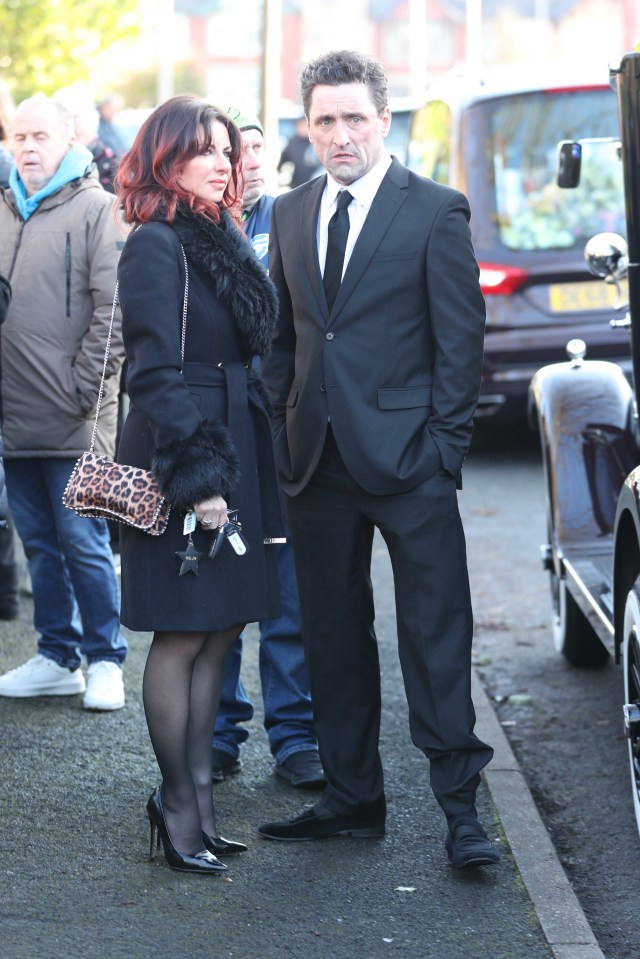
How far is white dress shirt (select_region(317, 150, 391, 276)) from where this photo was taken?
408 cm

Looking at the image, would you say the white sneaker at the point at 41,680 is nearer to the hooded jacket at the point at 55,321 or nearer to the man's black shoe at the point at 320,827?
the hooded jacket at the point at 55,321

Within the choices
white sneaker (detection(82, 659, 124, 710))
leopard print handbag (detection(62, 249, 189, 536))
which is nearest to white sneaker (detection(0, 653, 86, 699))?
white sneaker (detection(82, 659, 124, 710))

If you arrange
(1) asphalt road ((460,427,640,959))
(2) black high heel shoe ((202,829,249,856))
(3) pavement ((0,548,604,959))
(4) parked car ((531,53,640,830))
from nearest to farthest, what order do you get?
(3) pavement ((0,548,604,959)), (2) black high heel shoe ((202,829,249,856)), (1) asphalt road ((460,427,640,959)), (4) parked car ((531,53,640,830))

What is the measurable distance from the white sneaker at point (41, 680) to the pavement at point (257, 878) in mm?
396

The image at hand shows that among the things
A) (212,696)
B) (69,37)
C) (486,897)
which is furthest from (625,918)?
(69,37)

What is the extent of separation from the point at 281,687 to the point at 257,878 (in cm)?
98

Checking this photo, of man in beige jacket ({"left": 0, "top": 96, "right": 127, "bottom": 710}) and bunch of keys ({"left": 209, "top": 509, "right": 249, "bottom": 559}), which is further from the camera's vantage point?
man in beige jacket ({"left": 0, "top": 96, "right": 127, "bottom": 710})

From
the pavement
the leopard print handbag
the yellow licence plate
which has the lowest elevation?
the pavement

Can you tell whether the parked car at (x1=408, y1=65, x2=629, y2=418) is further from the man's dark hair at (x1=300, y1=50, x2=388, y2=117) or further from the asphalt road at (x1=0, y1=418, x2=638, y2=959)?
the man's dark hair at (x1=300, y1=50, x2=388, y2=117)

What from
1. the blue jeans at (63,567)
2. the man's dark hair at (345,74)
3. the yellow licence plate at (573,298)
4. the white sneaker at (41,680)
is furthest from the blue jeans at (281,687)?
the yellow licence plate at (573,298)

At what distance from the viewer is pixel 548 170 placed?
10.0 meters

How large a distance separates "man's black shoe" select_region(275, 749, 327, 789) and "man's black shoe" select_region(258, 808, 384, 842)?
0.33 m

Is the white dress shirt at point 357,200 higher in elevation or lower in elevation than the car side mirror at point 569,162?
lower

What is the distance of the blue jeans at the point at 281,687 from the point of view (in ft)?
15.9
